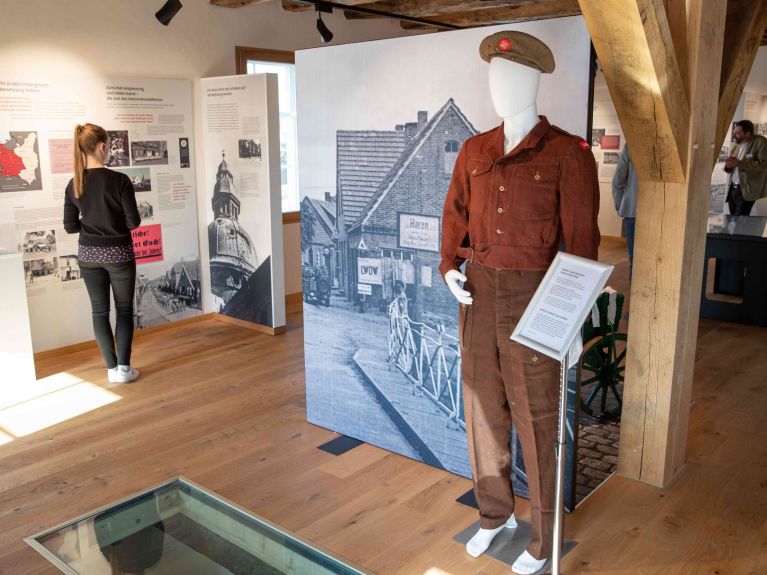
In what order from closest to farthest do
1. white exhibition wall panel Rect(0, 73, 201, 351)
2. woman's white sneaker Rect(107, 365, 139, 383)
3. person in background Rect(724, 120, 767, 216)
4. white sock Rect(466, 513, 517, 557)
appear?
white sock Rect(466, 513, 517, 557)
woman's white sneaker Rect(107, 365, 139, 383)
white exhibition wall panel Rect(0, 73, 201, 351)
person in background Rect(724, 120, 767, 216)

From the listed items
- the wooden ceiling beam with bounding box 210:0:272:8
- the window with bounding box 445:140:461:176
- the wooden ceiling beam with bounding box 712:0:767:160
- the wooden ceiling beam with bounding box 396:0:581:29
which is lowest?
the window with bounding box 445:140:461:176

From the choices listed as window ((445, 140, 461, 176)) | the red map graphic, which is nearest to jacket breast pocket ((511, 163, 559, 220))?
window ((445, 140, 461, 176))

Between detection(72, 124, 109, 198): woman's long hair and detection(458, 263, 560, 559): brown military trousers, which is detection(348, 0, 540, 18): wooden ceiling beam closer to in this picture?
detection(72, 124, 109, 198): woman's long hair

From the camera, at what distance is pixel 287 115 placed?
7.30m

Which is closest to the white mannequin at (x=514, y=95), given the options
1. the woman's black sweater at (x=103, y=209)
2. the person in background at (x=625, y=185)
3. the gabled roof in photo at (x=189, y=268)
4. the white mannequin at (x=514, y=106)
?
the white mannequin at (x=514, y=106)

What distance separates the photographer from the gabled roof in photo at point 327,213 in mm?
4016

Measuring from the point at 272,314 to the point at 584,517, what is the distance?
141 inches

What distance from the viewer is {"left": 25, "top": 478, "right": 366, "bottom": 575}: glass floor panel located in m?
2.81

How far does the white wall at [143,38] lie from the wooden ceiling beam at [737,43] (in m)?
4.33

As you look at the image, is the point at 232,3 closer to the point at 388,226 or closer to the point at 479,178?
the point at 388,226

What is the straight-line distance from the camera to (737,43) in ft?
11.8

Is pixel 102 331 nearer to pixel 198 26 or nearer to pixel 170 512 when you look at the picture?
pixel 170 512

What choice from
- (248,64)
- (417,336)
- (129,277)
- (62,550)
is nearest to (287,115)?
(248,64)

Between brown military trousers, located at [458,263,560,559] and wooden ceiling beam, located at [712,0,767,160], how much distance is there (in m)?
1.50
